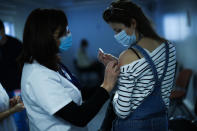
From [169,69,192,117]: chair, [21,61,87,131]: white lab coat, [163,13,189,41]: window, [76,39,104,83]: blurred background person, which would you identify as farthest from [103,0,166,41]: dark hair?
[76,39,104,83]: blurred background person

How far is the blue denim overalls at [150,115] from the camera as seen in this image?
108 cm

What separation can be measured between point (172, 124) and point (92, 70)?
477 cm

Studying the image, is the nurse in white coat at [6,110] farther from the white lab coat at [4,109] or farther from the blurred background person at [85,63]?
the blurred background person at [85,63]

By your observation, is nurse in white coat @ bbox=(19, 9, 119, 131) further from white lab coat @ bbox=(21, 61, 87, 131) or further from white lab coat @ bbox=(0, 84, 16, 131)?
white lab coat @ bbox=(0, 84, 16, 131)

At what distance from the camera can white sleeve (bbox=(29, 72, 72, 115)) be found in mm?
853

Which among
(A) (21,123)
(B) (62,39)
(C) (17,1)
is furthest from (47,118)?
(C) (17,1)

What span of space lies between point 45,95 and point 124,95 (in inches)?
15.2

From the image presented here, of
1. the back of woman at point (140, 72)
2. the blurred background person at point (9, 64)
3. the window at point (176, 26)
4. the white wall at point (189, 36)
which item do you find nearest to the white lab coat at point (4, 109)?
the back of woman at point (140, 72)

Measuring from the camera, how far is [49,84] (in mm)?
867

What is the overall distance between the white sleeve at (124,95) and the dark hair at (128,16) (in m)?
0.29

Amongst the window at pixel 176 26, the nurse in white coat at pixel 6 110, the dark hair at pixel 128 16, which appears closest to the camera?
the dark hair at pixel 128 16

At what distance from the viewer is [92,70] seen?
6.38 metres

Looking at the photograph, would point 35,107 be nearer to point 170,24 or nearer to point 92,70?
point 170,24

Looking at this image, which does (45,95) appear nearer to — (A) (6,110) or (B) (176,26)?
(A) (6,110)
